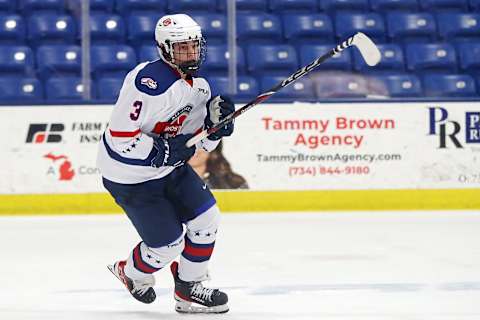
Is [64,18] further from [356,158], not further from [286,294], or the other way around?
[286,294]

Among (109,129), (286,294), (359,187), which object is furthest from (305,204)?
(109,129)

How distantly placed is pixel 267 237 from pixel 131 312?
238 cm

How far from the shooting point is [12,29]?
8.51 meters

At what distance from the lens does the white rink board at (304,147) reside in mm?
7746

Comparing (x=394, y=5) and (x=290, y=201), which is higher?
(x=394, y=5)

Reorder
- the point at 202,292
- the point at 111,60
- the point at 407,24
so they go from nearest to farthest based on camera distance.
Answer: the point at 202,292, the point at 111,60, the point at 407,24

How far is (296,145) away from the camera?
7887 mm

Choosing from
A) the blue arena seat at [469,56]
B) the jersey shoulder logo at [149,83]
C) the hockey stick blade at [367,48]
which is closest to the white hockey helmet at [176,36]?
the jersey shoulder logo at [149,83]

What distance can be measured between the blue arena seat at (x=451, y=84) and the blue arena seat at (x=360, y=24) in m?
0.63

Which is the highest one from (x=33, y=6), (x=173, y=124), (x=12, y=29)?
(x=173, y=124)

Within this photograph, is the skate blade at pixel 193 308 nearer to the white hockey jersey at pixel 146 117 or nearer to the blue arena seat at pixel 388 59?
the white hockey jersey at pixel 146 117

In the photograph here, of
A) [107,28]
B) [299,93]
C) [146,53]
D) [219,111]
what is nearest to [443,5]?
[299,93]

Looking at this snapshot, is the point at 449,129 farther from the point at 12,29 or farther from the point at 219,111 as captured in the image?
the point at 219,111

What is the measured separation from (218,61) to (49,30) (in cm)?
139
